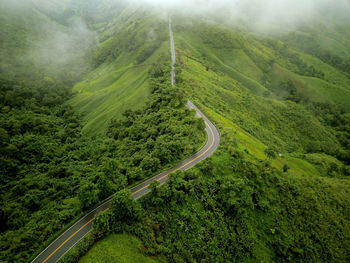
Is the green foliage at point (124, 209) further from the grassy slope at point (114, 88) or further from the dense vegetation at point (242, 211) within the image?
the grassy slope at point (114, 88)

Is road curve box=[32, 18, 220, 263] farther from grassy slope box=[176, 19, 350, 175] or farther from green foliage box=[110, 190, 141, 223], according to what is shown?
grassy slope box=[176, 19, 350, 175]

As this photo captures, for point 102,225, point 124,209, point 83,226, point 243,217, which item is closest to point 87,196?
point 83,226

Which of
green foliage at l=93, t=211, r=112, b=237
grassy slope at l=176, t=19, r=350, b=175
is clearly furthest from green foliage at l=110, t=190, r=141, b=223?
grassy slope at l=176, t=19, r=350, b=175

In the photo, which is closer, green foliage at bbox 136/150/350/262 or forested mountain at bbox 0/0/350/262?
green foliage at bbox 136/150/350/262

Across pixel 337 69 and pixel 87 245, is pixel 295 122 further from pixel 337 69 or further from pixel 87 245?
pixel 337 69

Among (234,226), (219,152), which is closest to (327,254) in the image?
(234,226)
